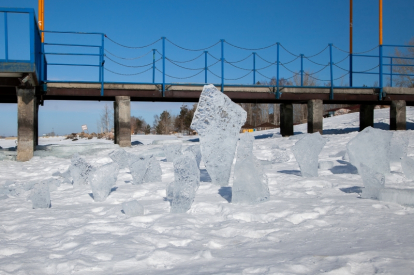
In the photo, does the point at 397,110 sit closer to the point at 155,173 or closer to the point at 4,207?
the point at 155,173

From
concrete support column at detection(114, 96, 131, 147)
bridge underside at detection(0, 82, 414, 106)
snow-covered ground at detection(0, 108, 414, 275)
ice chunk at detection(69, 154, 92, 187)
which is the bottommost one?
snow-covered ground at detection(0, 108, 414, 275)

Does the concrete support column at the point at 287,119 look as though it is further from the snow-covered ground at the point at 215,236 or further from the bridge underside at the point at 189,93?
the snow-covered ground at the point at 215,236

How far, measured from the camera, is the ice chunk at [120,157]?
6.26 m

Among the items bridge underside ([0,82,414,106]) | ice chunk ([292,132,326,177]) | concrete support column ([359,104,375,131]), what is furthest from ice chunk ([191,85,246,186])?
concrete support column ([359,104,375,131])

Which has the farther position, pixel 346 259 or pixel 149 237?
pixel 149 237

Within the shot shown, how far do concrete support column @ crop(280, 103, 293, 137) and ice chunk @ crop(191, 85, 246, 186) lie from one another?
433 inches

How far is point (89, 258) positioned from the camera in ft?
7.11

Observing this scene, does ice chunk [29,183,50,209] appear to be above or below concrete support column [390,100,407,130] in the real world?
below

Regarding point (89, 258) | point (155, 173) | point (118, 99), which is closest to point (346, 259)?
point (89, 258)

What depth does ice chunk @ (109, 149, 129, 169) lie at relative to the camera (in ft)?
20.5

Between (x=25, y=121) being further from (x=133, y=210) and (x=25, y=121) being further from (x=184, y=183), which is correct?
(x=184, y=183)

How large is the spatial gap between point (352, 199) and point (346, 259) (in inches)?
65.1

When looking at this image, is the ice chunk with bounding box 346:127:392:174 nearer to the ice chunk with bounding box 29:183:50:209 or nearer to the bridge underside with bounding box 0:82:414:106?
the ice chunk with bounding box 29:183:50:209

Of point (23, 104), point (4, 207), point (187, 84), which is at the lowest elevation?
point (4, 207)
